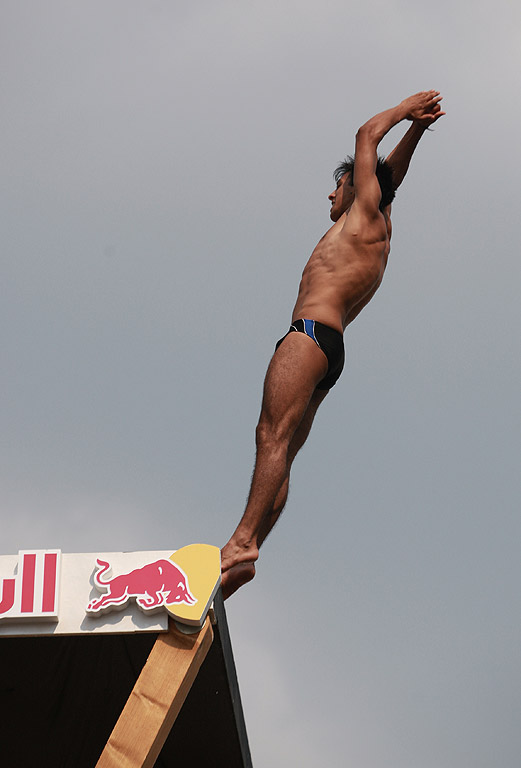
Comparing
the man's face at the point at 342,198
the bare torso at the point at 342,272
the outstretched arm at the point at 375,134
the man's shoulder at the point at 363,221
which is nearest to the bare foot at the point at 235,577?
the bare torso at the point at 342,272

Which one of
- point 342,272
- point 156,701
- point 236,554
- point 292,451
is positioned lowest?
point 156,701

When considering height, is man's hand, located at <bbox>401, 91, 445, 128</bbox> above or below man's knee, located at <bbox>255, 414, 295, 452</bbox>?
above

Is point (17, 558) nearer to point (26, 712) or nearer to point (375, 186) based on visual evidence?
point (26, 712)

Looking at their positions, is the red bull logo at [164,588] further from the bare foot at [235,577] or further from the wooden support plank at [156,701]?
the bare foot at [235,577]

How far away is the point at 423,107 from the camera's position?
858 centimetres

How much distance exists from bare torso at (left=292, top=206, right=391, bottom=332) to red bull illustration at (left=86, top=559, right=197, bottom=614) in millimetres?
2804

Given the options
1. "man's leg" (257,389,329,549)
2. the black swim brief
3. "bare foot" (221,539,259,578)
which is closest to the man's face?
the black swim brief

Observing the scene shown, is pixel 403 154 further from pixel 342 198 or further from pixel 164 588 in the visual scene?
pixel 164 588

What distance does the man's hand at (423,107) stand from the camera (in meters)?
8.55

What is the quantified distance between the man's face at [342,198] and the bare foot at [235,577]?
11.0 ft

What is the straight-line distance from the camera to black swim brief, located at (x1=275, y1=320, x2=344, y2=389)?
25.1ft

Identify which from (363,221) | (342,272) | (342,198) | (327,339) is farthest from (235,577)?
(342,198)

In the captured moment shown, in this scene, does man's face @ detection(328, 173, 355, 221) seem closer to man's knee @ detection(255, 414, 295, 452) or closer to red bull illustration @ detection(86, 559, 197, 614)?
man's knee @ detection(255, 414, 295, 452)

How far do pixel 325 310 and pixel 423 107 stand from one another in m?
2.04
